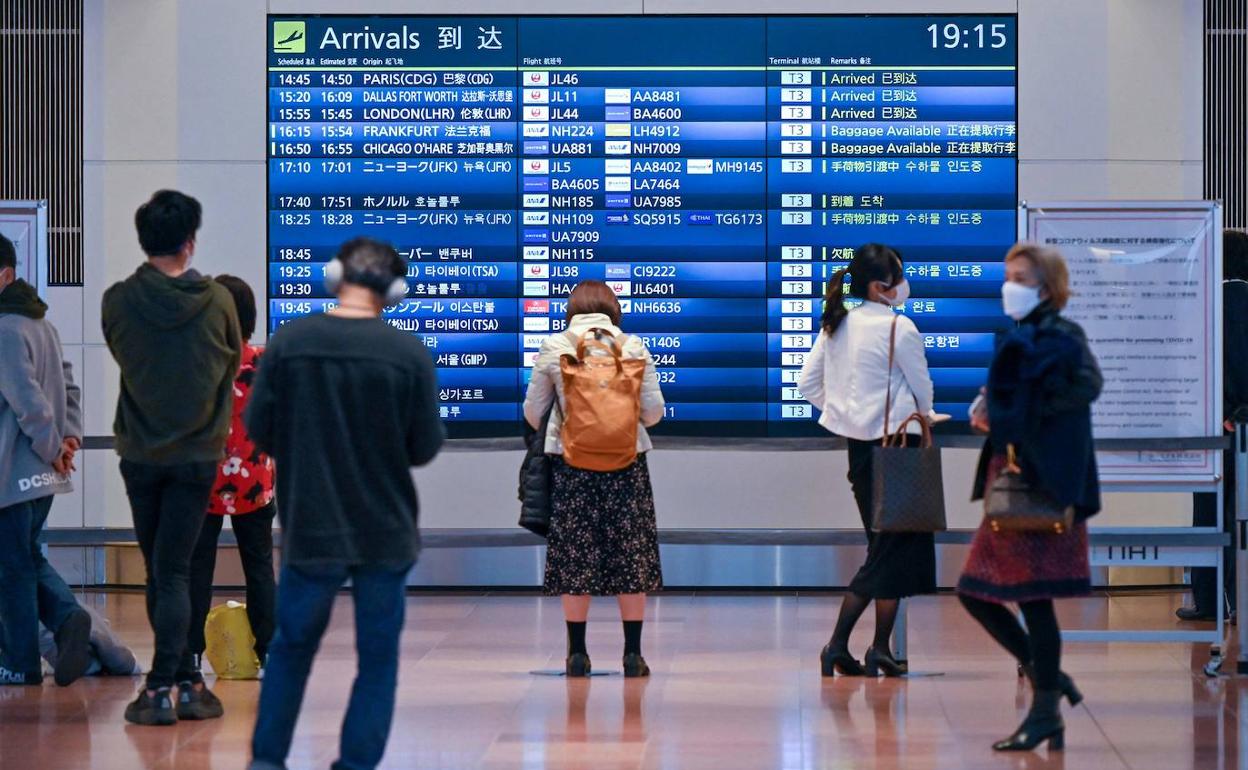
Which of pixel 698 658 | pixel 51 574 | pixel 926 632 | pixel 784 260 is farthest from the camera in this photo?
pixel 784 260

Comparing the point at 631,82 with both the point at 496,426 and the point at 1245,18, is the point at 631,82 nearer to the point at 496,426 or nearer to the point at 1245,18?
the point at 496,426

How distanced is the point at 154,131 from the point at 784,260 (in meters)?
3.60

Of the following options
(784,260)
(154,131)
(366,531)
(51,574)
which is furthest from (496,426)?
(366,531)

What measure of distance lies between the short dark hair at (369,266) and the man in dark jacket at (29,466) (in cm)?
240

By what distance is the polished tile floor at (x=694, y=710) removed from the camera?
570 centimetres

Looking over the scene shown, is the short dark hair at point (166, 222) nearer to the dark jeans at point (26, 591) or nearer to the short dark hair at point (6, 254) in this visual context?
the short dark hair at point (6, 254)

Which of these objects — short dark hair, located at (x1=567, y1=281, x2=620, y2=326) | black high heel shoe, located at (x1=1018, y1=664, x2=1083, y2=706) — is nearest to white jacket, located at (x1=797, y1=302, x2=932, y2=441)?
short dark hair, located at (x1=567, y1=281, x2=620, y2=326)

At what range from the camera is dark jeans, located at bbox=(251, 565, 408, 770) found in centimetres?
468

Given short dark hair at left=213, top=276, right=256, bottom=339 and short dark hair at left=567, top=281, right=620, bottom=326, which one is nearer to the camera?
short dark hair at left=213, top=276, right=256, bottom=339

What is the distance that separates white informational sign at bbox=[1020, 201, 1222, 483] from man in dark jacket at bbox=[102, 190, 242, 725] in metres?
3.28

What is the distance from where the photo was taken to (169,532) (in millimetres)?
6090

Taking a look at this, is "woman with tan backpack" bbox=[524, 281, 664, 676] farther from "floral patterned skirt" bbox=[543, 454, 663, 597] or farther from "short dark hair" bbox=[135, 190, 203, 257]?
"short dark hair" bbox=[135, 190, 203, 257]

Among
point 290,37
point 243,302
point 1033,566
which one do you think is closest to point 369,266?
point 1033,566

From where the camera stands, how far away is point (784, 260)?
10.1m
